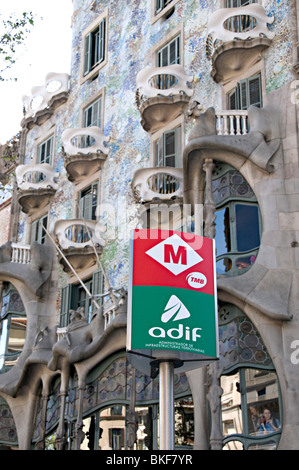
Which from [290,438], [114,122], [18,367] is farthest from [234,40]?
[18,367]

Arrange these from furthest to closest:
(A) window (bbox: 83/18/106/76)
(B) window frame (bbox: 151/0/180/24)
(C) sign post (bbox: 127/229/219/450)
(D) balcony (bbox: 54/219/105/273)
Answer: (A) window (bbox: 83/18/106/76) < (B) window frame (bbox: 151/0/180/24) < (D) balcony (bbox: 54/219/105/273) < (C) sign post (bbox: 127/229/219/450)

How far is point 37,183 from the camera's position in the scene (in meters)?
27.8

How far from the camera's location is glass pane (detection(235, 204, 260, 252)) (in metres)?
18.2

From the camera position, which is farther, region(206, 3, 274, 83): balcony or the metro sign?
region(206, 3, 274, 83): balcony

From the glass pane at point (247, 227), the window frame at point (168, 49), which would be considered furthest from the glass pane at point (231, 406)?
the window frame at point (168, 49)

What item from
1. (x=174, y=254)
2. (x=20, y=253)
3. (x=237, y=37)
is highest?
(x=237, y=37)

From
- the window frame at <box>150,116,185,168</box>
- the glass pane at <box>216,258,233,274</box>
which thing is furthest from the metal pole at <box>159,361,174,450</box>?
the window frame at <box>150,116,185,168</box>

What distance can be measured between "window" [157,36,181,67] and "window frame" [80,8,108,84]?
142 inches

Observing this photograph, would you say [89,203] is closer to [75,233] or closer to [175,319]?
[75,233]

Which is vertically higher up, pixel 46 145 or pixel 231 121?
pixel 46 145

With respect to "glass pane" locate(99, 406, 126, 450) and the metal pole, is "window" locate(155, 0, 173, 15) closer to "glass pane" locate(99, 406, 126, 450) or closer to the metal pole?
"glass pane" locate(99, 406, 126, 450)

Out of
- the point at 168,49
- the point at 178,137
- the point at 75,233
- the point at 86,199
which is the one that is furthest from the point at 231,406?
the point at 168,49

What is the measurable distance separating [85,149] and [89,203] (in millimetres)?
1746
